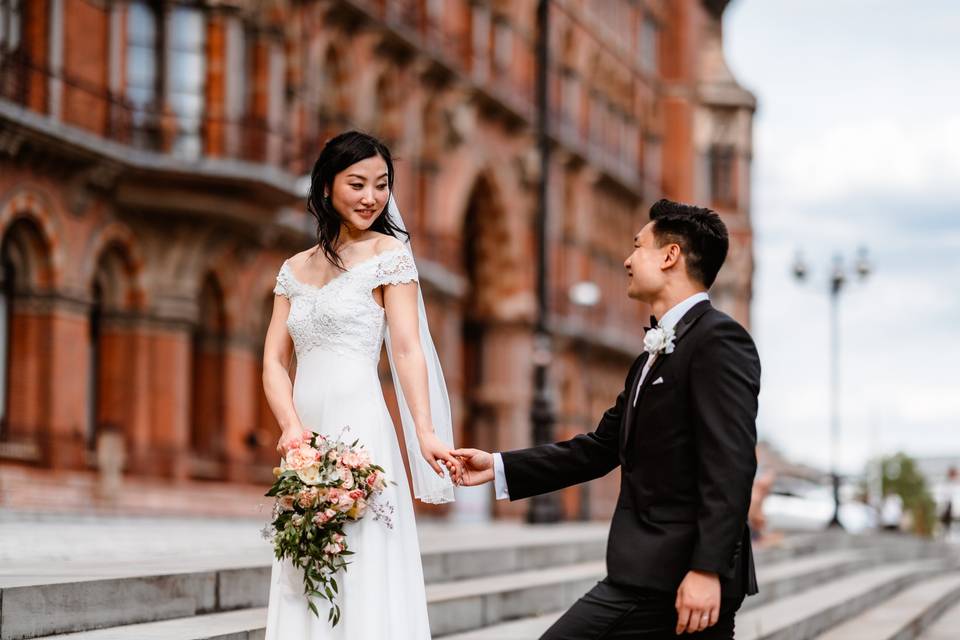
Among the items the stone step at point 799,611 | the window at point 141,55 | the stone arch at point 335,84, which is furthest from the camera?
the stone arch at point 335,84

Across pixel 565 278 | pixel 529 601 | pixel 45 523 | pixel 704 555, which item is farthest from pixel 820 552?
pixel 565 278

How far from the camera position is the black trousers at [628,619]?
539 centimetres

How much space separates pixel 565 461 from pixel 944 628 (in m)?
10.9

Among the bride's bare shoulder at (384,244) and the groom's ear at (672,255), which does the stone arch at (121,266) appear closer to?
the bride's bare shoulder at (384,244)

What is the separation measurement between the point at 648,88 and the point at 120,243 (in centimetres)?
3604

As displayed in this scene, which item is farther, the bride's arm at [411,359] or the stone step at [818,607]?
the stone step at [818,607]

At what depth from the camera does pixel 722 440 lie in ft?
17.3

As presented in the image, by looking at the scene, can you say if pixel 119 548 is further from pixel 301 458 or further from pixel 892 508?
pixel 892 508

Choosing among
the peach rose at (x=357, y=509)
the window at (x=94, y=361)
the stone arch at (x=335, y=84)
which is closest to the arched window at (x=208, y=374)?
the window at (x=94, y=361)

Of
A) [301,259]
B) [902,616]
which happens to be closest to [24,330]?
[902,616]

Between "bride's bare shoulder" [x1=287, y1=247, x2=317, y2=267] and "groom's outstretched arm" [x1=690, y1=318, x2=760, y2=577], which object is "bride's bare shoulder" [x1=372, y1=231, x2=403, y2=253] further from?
"groom's outstretched arm" [x1=690, y1=318, x2=760, y2=577]

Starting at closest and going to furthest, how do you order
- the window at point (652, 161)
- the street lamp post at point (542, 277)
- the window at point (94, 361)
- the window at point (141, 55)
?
the street lamp post at point (542, 277) → the window at point (94, 361) → the window at point (141, 55) → the window at point (652, 161)

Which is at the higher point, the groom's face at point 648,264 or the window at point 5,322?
the window at point 5,322

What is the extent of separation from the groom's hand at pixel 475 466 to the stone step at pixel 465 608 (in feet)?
6.13
